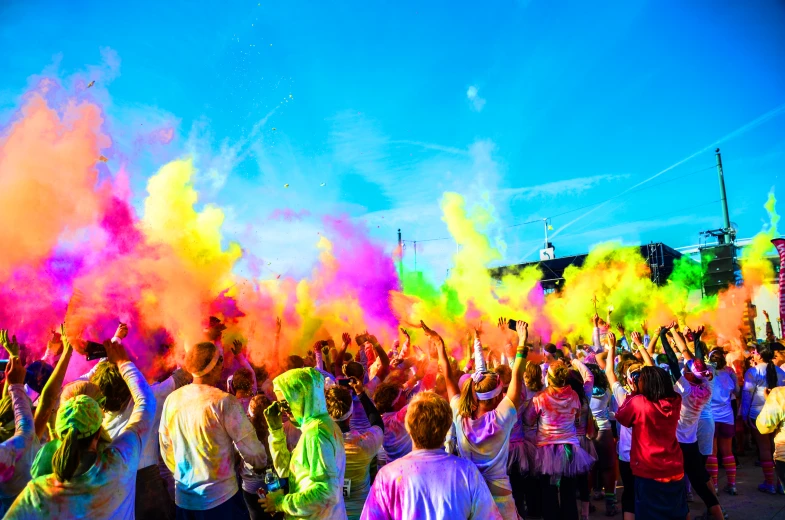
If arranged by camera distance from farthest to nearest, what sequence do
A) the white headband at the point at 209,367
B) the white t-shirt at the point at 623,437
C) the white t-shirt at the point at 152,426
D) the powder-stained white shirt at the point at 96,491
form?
the white t-shirt at the point at 623,437
the white t-shirt at the point at 152,426
the white headband at the point at 209,367
the powder-stained white shirt at the point at 96,491

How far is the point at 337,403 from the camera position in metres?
3.82

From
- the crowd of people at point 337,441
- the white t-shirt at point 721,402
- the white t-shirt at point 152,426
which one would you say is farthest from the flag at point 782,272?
the white t-shirt at point 152,426

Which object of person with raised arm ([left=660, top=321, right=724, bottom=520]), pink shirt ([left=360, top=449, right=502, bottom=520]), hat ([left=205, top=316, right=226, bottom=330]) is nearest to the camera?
pink shirt ([left=360, top=449, right=502, bottom=520])

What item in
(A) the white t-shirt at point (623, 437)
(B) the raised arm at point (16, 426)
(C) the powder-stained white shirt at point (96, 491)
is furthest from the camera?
(A) the white t-shirt at point (623, 437)

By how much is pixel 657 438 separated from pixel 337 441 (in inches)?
117

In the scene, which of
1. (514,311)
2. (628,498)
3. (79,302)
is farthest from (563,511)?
(514,311)

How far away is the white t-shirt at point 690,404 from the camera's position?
209 inches

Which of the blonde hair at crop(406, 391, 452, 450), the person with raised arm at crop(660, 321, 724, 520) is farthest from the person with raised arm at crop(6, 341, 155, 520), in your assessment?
the person with raised arm at crop(660, 321, 724, 520)

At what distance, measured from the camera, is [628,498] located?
5.24 meters

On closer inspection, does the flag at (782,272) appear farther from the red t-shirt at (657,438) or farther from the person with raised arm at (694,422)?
the red t-shirt at (657,438)

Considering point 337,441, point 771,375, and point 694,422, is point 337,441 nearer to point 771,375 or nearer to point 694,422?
point 694,422

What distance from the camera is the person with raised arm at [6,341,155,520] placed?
255cm

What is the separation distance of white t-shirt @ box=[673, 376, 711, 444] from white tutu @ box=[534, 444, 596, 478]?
3.53 ft

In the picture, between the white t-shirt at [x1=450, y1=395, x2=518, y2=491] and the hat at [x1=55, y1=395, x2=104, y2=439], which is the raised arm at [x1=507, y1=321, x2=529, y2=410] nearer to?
the white t-shirt at [x1=450, y1=395, x2=518, y2=491]
